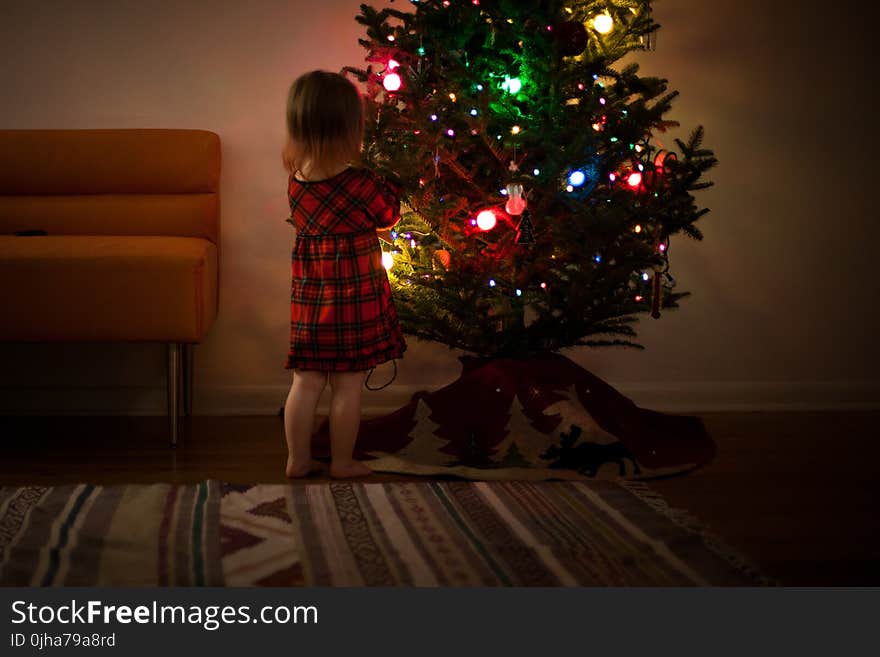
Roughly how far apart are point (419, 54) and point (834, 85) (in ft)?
5.48

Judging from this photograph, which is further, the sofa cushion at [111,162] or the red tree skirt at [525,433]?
the sofa cushion at [111,162]

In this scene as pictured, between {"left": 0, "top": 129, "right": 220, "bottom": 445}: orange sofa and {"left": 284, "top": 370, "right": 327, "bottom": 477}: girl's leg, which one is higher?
{"left": 0, "top": 129, "right": 220, "bottom": 445}: orange sofa

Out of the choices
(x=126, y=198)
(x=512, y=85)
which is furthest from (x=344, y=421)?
(x=126, y=198)

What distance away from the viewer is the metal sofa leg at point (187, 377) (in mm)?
3217

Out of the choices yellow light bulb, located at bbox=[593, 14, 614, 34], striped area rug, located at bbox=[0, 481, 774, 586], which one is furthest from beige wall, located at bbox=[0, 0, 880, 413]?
striped area rug, located at bbox=[0, 481, 774, 586]

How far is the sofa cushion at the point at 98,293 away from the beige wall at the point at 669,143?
661 mm

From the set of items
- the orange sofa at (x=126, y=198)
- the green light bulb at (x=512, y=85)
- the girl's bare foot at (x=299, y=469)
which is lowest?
the girl's bare foot at (x=299, y=469)

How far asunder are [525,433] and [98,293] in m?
1.24

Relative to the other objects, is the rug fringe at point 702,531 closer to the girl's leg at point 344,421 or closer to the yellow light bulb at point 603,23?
the girl's leg at point 344,421

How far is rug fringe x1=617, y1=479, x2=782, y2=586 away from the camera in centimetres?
168

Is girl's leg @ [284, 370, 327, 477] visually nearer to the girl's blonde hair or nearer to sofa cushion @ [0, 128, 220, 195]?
the girl's blonde hair

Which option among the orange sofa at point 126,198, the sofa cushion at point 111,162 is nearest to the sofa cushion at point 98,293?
the orange sofa at point 126,198

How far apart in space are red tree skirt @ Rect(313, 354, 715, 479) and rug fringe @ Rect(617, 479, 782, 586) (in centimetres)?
12

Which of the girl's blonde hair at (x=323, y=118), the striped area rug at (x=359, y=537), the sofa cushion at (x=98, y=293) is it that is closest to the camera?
the striped area rug at (x=359, y=537)
